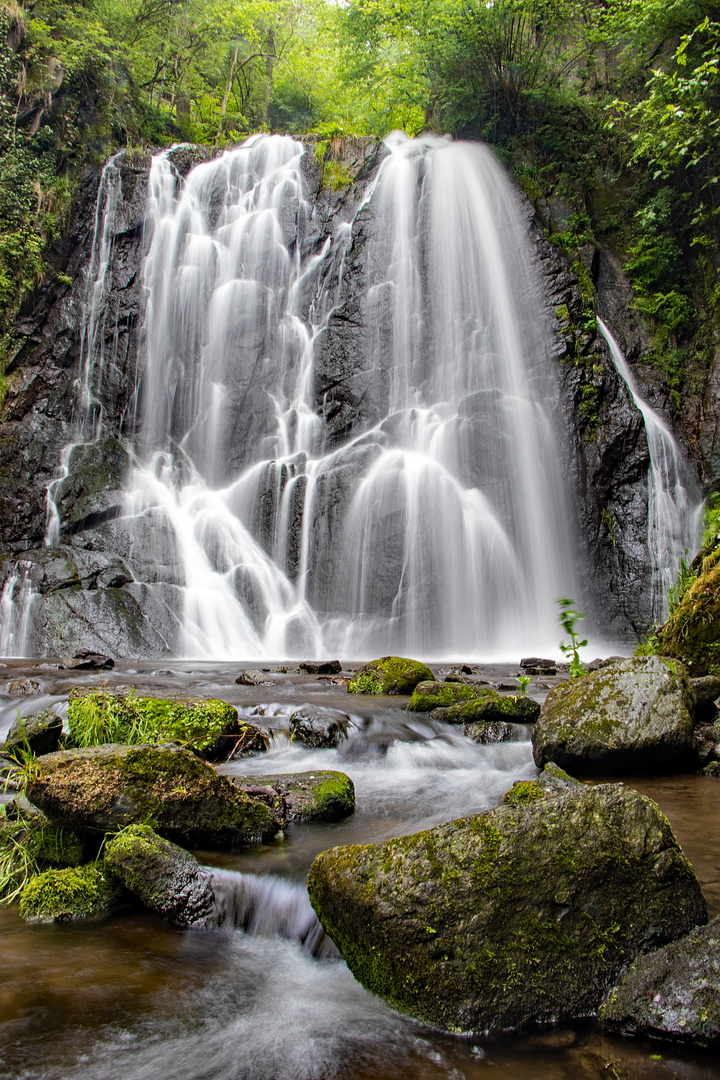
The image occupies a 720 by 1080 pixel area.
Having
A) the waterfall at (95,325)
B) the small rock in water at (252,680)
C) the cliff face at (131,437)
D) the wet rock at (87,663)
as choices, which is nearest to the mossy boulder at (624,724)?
the small rock in water at (252,680)

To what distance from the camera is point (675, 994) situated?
2.02m

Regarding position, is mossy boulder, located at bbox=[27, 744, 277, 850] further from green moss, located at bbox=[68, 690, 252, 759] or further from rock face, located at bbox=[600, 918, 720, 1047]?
rock face, located at bbox=[600, 918, 720, 1047]

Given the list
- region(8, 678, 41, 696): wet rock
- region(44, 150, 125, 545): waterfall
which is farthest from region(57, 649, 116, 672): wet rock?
region(44, 150, 125, 545): waterfall

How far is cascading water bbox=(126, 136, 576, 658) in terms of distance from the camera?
14.7 metres

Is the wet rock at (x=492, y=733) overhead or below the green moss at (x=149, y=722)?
below

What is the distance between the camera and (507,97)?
21781 mm

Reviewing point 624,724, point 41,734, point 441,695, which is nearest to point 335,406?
point 441,695

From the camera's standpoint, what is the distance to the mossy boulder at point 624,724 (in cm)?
470

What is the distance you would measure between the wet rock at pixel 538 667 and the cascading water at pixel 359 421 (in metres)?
2.69

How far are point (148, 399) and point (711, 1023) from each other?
19.7 meters

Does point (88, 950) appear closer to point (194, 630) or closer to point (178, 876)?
point (178, 876)

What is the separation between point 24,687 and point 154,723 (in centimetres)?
388

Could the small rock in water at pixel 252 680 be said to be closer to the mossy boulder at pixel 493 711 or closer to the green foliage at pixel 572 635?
the mossy boulder at pixel 493 711

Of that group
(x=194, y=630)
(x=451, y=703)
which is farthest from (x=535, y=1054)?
(x=194, y=630)
